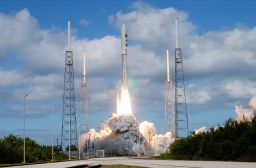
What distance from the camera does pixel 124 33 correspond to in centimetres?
14338

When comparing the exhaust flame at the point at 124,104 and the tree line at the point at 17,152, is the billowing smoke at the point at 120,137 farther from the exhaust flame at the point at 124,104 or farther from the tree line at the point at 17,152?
the tree line at the point at 17,152

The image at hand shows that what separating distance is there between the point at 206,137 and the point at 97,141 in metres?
122

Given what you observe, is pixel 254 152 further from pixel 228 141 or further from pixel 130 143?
pixel 130 143

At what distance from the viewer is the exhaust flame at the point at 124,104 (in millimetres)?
154525

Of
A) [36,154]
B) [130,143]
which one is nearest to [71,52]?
[36,154]

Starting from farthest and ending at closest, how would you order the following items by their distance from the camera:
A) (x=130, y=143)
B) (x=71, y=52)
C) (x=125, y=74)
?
1. (x=130, y=143)
2. (x=125, y=74)
3. (x=71, y=52)

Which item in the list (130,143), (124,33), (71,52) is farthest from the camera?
(130,143)

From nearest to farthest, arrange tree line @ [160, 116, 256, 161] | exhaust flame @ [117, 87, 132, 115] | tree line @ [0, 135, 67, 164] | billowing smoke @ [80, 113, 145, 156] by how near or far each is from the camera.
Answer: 1. tree line @ [160, 116, 256, 161]
2. tree line @ [0, 135, 67, 164]
3. exhaust flame @ [117, 87, 132, 115]
4. billowing smoke @ [80, 113, 145, 156]

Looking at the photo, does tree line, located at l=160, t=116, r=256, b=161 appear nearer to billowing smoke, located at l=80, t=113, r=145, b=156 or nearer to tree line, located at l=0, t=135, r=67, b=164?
tree line, located at l=0, t=135, r=67, b=164

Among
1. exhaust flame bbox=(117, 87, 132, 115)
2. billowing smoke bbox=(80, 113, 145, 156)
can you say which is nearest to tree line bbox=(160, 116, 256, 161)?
exhaust flame bbox=(117, 87, 132, 115)

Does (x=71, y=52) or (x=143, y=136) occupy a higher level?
(x=71, y=52)

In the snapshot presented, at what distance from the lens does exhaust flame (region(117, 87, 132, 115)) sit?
155m

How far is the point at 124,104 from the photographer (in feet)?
553

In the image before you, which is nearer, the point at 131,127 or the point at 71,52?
the point at 71,52
